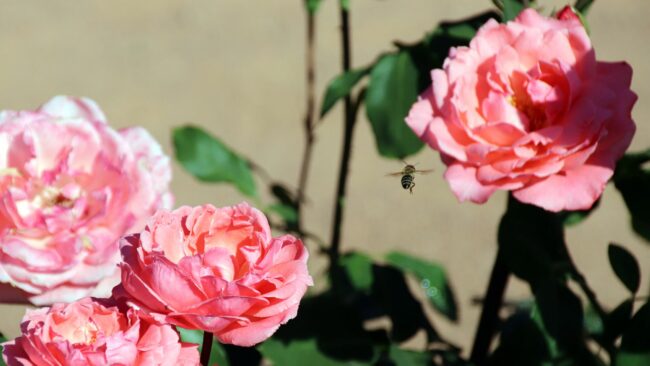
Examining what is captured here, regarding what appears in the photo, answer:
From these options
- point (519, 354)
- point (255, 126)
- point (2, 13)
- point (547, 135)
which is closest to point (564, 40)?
point (547, 135)

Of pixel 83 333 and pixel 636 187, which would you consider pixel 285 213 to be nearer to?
pixel 636 187

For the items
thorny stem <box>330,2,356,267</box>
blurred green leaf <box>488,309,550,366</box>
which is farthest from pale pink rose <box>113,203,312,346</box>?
thorny stem <box>330,2,356,267</box>

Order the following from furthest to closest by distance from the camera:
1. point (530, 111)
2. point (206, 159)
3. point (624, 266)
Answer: point (206, 159)
point (624, 266)
point (530, 111)

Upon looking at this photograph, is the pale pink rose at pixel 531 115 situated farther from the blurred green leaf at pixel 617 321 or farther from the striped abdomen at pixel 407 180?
the blurred green leaf at pixel 617 321

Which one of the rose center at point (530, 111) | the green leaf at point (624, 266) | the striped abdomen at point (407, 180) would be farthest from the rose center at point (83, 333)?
the green leaf at point (624, 266)

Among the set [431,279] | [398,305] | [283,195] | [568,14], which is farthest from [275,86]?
[568,14]

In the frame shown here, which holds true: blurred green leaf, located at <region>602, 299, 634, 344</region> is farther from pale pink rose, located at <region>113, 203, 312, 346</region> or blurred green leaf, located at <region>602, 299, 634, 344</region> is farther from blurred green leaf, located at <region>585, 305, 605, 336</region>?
pale pink rose, located at <region>113, 203, 312, 346</region>
